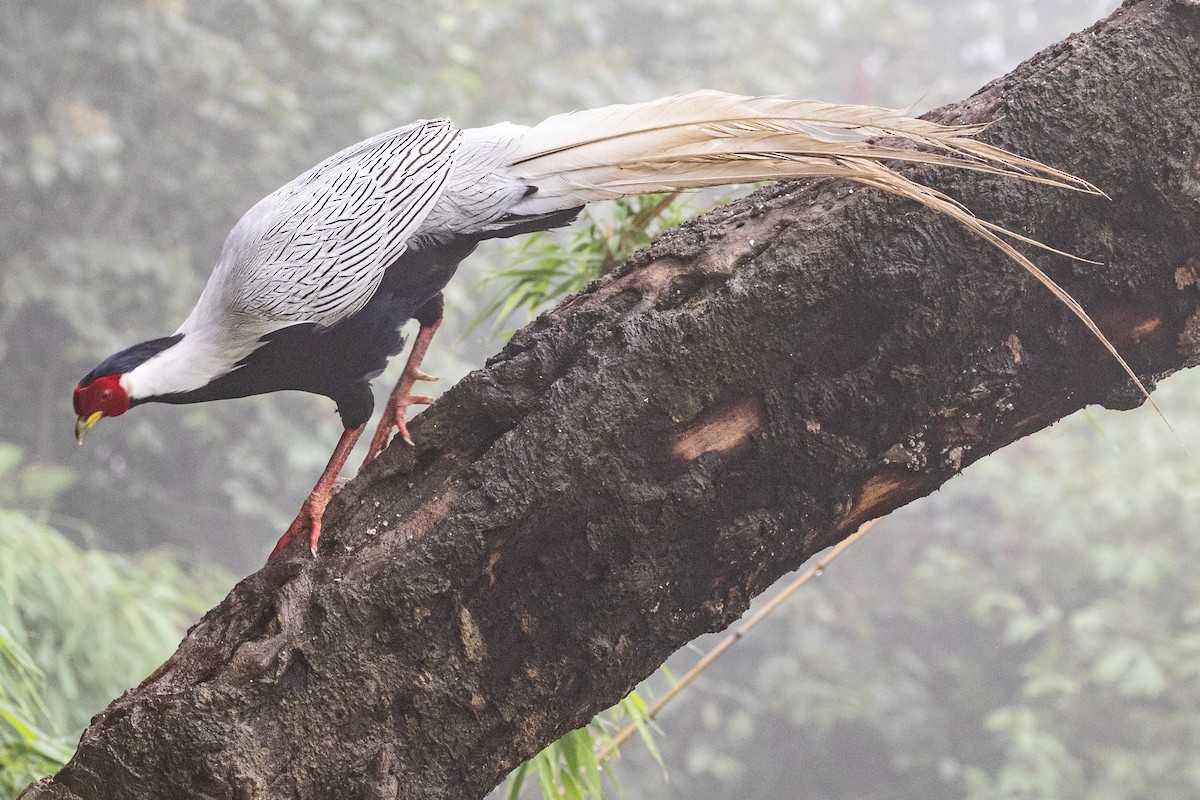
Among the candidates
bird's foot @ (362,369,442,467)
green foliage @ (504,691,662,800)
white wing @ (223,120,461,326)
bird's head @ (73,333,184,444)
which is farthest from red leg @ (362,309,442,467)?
green foliage @ (504,691,662,800)

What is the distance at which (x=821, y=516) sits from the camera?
88 cm

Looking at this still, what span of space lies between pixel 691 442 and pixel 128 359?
65 cm

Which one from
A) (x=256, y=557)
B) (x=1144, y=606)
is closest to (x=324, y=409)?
(x=256, y=557)

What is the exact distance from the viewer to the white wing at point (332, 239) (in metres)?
1.06

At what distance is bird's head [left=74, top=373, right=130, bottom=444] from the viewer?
1.08 metres

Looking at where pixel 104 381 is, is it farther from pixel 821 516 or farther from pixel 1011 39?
pixel 1011 39

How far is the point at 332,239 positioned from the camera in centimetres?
107

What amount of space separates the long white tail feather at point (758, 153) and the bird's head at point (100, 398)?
50cm

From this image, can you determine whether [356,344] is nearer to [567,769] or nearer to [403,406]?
[403,406]

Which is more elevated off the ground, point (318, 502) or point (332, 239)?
point (332, 239)

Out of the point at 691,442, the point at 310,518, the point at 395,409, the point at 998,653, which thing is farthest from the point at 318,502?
the point at 998,653

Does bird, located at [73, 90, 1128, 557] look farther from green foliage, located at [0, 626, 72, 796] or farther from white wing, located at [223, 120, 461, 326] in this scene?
green foliage, located at [0, 626, 72, 796]

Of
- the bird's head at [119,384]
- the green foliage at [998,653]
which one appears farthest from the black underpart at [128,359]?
the green foliage at [998,653]

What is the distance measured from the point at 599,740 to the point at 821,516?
760 mm
